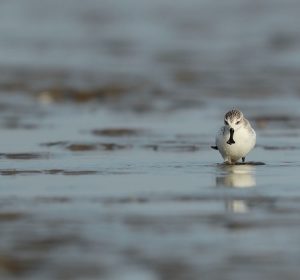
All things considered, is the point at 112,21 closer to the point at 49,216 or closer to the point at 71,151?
the point at 71,151

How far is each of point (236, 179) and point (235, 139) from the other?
99 centimetres

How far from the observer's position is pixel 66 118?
16.7 metres

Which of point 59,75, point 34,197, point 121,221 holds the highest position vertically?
point 59,75

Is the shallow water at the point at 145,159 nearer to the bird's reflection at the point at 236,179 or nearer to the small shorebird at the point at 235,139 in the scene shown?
the bird's reflection at the point at 236,179

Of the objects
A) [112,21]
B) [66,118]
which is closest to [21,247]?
[66,118]

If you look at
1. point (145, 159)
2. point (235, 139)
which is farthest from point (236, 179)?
point (145, 159)

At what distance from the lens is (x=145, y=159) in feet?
41.6

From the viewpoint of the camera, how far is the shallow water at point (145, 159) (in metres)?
7.72

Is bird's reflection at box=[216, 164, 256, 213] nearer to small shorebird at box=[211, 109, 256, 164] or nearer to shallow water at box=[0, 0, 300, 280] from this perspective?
shallow water at box=[0, 0, 300, 280]

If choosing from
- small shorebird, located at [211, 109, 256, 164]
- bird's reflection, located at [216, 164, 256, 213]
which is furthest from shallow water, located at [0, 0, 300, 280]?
small shorebird, located at [211, 109, 256, 164]

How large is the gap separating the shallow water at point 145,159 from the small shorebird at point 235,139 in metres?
0.16

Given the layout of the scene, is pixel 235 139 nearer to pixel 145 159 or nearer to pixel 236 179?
pixel 236 179

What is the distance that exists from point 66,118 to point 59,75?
5.82 m

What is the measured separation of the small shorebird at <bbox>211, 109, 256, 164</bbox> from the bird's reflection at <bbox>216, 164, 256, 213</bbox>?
5.4 inches
